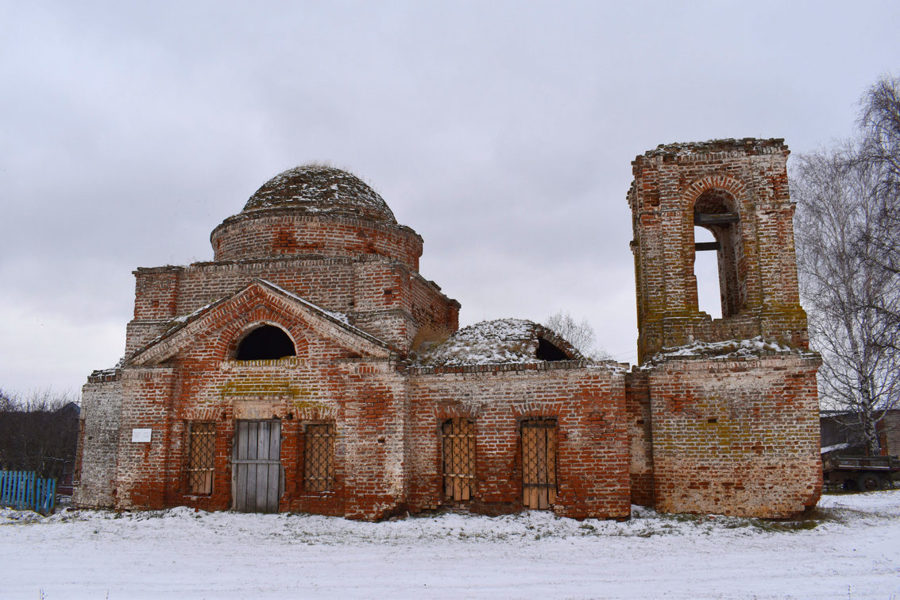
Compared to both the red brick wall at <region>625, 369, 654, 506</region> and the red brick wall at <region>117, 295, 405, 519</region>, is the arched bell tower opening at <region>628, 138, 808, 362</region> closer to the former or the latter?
the red brick wall at <region>625, 369, 654, 506</region>

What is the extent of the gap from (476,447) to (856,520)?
6447 millimetres

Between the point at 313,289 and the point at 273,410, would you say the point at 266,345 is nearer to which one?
the point at 313,289

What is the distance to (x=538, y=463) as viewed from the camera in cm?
1098

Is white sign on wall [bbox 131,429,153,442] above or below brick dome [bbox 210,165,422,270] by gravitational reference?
below

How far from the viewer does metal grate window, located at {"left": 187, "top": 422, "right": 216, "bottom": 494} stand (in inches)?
466

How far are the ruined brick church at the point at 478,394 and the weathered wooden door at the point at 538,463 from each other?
0.11 ft

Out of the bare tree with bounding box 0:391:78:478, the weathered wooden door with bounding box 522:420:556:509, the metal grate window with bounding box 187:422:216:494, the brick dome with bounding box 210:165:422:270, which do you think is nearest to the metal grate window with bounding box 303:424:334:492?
the metal grate window with bounding box 187:422:216:494

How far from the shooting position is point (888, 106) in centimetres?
1327

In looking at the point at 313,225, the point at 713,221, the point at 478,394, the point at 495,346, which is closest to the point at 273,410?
the point at 478,394

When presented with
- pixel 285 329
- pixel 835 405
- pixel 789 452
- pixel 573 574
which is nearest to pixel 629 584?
pixel 573 574

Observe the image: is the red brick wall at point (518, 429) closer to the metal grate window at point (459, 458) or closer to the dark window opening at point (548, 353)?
the metal grate window at point (459, 458)

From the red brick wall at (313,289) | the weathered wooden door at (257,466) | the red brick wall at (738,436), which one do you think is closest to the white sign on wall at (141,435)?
the weathered wooden door at (257,466)

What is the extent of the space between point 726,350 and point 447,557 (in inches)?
237

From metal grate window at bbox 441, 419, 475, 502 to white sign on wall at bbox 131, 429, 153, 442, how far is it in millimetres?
5440
